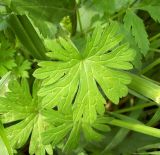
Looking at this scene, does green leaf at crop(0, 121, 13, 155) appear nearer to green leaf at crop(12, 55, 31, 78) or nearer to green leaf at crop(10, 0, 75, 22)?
green leaf at crop(12, 55, 31, 78)

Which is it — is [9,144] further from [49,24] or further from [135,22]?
[135,22]

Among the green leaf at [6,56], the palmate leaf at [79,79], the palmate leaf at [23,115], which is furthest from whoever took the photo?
the green leaf at [6,56]

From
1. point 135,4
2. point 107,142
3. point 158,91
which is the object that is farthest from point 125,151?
point 135,4

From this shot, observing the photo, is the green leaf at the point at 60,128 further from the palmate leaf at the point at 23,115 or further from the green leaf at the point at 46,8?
the green leaf at the point at 46,8

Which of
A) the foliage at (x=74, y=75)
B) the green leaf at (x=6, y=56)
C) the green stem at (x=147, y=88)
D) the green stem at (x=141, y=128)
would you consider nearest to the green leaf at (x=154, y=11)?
the foliage at (x=74, y=75)

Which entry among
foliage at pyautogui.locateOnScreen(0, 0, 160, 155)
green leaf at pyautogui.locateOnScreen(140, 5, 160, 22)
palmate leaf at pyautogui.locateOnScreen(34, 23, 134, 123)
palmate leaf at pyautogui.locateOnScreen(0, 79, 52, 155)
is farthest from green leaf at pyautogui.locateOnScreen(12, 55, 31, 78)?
green leaf at pyautogui.locateOnScreen(140, 5, 160, 22)

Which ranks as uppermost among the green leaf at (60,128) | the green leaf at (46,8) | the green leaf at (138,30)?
the green leaf at (46,8)
